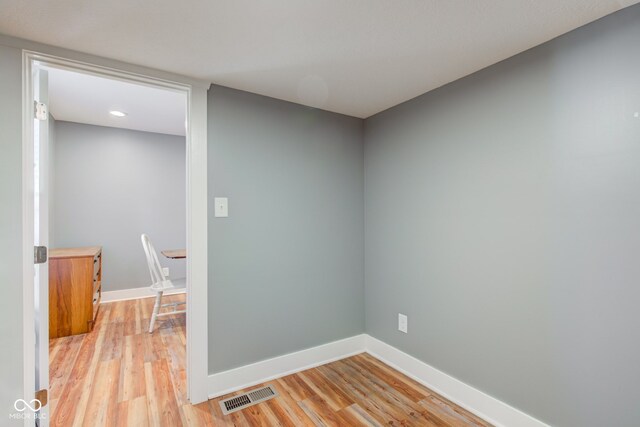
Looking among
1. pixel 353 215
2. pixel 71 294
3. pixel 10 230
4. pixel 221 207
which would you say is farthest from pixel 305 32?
pixel 71 294

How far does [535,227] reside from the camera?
5.33ft

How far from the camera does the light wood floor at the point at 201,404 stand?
71.5 inches

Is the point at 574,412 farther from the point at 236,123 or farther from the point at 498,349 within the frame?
the point at 236,123

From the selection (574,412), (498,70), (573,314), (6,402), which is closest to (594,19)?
(498,70)

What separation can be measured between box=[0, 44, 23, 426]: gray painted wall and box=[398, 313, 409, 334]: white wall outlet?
2.27 meters

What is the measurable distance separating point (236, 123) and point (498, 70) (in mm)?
1667

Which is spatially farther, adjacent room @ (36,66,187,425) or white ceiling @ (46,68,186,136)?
white ceiling @ (46,68,186,136)

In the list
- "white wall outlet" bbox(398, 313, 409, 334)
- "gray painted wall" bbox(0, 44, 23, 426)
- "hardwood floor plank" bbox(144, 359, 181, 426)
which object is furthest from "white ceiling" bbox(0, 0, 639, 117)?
"hardwood floor plank" bbox(144, 359, 181, 426)

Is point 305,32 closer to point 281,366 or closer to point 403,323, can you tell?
point 403,323

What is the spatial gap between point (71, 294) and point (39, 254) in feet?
6.24

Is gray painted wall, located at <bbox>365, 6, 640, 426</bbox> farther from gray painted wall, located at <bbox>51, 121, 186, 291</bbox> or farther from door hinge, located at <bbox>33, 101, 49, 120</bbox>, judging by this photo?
gray painted wall, located at <bbox>51, 121, 186, 291</bbox>

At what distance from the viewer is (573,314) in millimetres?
1486

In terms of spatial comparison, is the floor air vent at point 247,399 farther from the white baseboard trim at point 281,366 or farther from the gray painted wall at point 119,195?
the gray painted wall at point 119,195

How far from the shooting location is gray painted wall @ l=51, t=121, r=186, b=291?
12.7 feet
